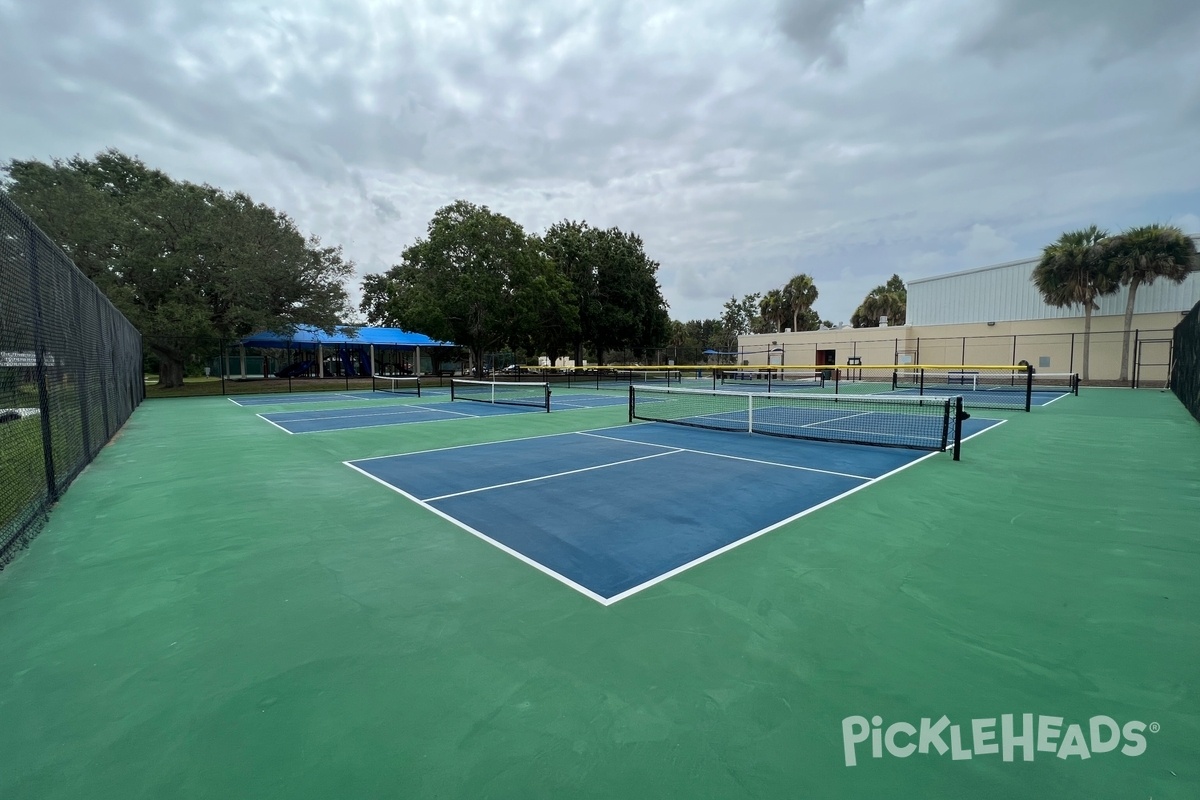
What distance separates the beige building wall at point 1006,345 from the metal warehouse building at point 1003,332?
5cm

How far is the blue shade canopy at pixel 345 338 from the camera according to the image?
39047 mm

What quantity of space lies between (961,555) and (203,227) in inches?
1480

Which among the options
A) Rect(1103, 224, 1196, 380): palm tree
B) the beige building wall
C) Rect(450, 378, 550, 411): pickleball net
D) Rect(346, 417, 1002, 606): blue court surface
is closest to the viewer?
Rect(346, 417, 1002, 606): blue court surface

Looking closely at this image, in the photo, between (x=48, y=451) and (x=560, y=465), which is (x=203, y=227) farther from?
(x=560, y=465)

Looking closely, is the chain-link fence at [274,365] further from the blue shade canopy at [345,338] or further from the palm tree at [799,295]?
the palm tree at [799,295]

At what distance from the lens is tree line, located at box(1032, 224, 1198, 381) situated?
91.5 feet

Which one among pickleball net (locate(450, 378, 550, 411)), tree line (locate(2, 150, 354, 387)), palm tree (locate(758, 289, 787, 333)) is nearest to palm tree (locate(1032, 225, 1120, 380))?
palm tree (locate(758, 289, 787, 333))

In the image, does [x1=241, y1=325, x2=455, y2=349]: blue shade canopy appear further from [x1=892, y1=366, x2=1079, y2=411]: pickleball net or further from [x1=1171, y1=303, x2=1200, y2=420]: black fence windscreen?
[x1=1171, y1=303, x2=1200, y2=420]: black fence windscreen

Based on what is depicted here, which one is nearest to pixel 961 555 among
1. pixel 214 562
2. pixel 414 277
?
pixel 214 562

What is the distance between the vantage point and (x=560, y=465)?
852cm

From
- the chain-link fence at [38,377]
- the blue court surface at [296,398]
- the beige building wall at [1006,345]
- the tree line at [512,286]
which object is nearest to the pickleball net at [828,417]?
the chain-link fence at [38,377]

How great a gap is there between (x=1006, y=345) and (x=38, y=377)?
44.1 metres

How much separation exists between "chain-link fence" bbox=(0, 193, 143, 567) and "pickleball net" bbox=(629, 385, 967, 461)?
928 centimetres

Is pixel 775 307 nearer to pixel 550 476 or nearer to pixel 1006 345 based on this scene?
pixel 1006 345
